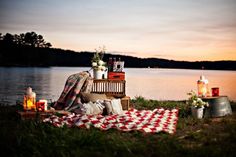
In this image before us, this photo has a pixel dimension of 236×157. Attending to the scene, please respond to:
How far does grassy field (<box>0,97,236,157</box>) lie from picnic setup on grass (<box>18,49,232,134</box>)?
0.45 meters

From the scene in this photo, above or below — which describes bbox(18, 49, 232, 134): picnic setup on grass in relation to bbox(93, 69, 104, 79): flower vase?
below

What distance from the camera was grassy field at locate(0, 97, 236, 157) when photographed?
4.31m

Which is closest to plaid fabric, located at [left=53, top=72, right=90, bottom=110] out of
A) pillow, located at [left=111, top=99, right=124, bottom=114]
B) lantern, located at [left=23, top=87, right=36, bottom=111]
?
pillow, located at [left=111, top=99, right=124, bottom=114]

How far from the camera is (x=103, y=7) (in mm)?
15258

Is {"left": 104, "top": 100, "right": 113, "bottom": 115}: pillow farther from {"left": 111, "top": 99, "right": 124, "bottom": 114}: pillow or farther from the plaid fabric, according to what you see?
the plaid fabric

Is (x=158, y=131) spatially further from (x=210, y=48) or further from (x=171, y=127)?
(x=210, y=48)

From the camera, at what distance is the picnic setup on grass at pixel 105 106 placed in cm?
630

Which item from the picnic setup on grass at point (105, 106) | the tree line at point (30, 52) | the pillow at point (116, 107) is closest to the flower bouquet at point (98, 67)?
the picnic setup on grass at point (105, 106)

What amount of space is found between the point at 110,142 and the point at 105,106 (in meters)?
2.95

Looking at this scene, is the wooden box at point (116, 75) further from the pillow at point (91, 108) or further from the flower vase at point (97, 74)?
the pillow at point (91, 108)

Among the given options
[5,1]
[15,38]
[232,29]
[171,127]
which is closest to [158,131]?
[171,127]

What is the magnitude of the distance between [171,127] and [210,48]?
16.4 meters

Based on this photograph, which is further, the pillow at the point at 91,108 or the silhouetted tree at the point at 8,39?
the silhouetted tree at the point at 8,39

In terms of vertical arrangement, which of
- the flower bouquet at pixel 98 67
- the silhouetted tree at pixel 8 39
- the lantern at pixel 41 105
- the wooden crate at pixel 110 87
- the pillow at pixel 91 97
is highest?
the silhouetted tree at pixel 8 39
